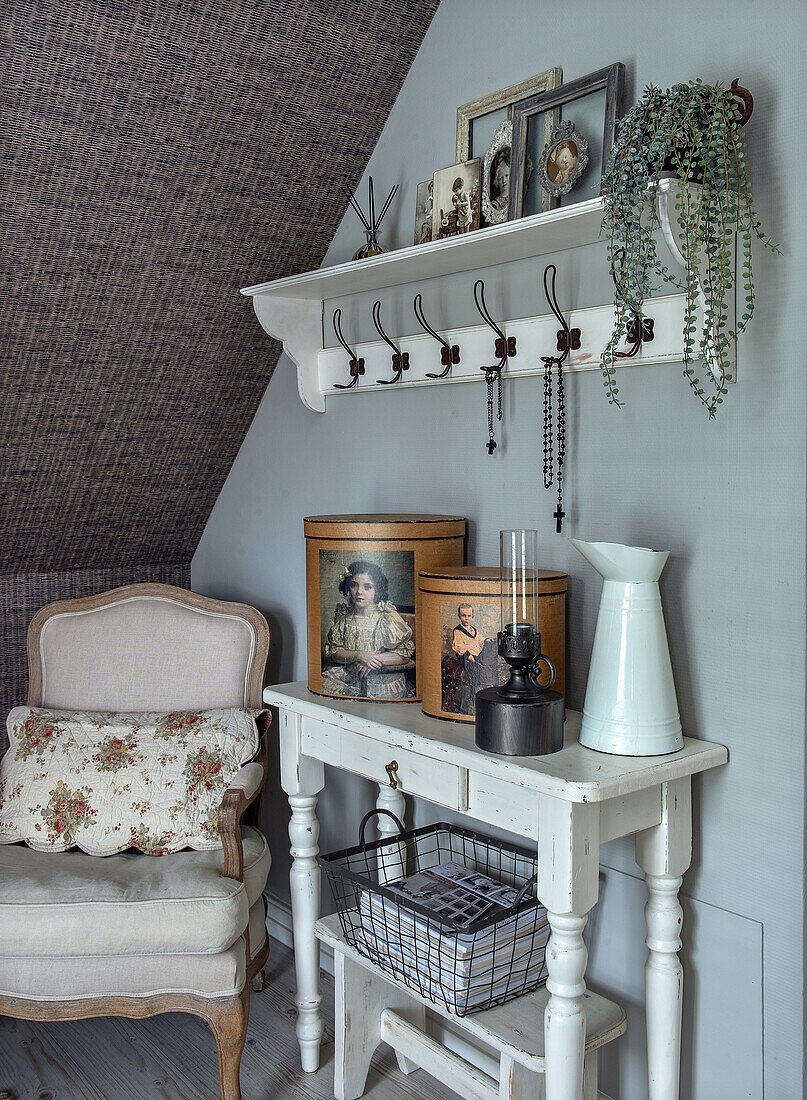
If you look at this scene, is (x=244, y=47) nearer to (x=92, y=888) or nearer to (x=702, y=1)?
(x=702, y=1)

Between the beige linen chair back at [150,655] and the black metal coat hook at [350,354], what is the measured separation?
2.14ft

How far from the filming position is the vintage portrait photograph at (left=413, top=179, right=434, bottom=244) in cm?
200

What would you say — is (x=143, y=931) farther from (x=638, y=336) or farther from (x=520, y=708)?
(x=638, y=336)

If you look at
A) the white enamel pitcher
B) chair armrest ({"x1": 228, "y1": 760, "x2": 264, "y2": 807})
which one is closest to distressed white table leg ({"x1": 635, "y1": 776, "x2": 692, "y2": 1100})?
the white enamel pitcher

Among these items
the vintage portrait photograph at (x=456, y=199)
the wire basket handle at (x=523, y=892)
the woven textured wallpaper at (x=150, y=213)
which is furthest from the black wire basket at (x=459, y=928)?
the woven textured wallpaper at (x=150, y=213)

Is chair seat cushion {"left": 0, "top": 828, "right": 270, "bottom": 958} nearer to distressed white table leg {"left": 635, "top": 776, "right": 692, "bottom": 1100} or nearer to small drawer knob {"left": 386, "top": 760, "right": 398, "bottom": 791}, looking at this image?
small drawer knob {"left": 386, "top": 760, "right": 398, "bottom": 791}

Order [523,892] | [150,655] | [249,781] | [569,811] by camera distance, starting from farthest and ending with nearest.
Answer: [150,655] < [249,781] < [523,892] < [569,811]

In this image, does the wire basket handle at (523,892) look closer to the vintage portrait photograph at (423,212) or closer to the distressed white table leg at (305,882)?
the distressed white table leg at (305,882)

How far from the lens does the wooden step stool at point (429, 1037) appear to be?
1566 mm

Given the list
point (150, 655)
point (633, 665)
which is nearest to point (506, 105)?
point (633, 665)

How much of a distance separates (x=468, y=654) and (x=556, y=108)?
990mm

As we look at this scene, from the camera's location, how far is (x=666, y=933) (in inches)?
59.8

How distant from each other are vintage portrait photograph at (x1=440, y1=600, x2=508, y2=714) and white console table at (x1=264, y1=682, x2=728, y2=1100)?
0.06m

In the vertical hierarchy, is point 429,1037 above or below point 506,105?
below
